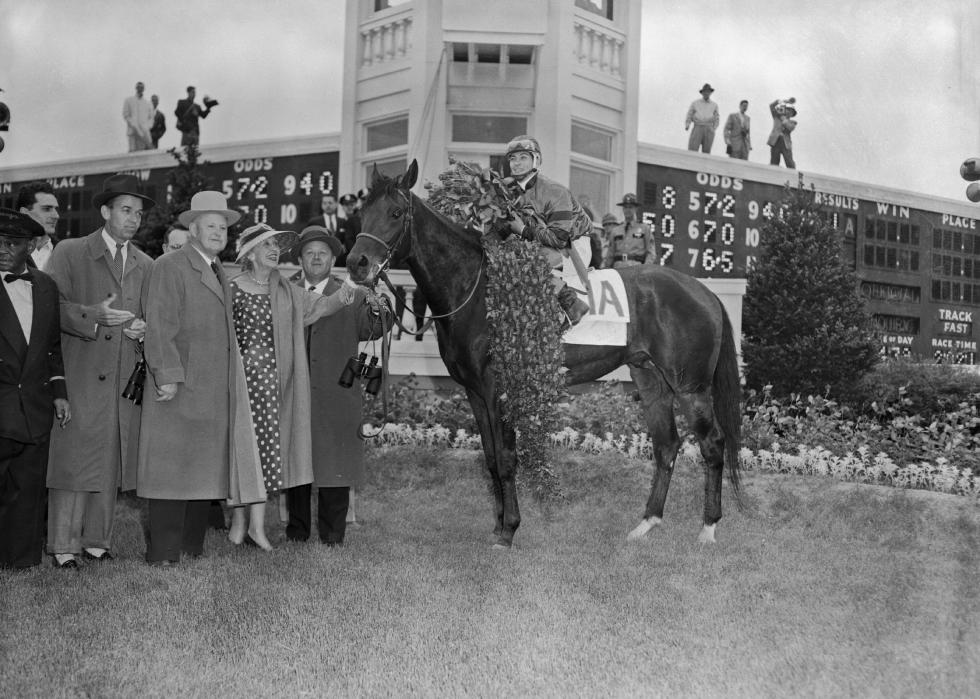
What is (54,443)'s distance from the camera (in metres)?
5.18

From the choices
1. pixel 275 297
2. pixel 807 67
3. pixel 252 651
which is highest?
pixel 807 67

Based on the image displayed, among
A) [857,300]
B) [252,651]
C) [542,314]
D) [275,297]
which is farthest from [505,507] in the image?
[857,300]

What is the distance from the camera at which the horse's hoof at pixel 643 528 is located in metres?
6.43

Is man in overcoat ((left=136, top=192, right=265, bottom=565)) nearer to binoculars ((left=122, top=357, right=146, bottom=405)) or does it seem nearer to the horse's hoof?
binoculars ((left=122, top=357, right=146, bottom=405))

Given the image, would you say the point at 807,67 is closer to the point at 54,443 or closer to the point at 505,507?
the point at 505,507

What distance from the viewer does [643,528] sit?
6.58m

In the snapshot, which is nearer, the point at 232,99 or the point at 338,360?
the point at 338,360

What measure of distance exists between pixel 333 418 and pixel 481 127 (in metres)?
8.51

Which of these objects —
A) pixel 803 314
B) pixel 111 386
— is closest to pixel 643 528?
pixel 111 386

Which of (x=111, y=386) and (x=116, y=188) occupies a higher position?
(x=116, y=188)

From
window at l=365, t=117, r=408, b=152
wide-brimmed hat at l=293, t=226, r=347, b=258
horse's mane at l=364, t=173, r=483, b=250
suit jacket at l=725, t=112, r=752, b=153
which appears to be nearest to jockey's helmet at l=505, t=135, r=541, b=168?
horse's mane at l=364, t=173, r=483, b=250

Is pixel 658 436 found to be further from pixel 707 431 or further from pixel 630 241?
pixel 630 241

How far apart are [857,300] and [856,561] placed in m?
7.38

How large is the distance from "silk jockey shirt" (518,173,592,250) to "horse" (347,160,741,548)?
1.48 feet
